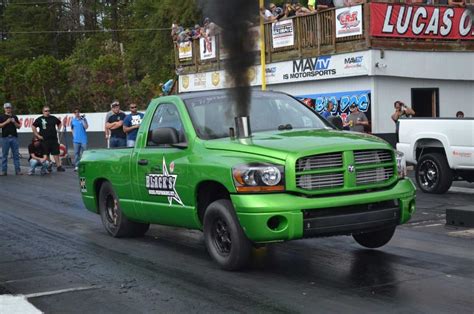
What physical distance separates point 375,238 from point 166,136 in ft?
8.27

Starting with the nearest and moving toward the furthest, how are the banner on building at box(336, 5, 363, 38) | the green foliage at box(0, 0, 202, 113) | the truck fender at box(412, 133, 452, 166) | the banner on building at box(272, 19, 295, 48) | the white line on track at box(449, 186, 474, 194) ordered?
the truck fender at box(412, 133, 452, 166) < the white line on track at box(449, 186, 474, 194) < the banner on building at box(336, 5, 363, 38) < the banner on building at box(272, 19, 295, 48) < the green foliage at box(0, 0, 202, 113)

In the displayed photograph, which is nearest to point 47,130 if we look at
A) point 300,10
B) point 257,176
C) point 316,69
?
point 316,69

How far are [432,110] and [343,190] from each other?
17.7 meters

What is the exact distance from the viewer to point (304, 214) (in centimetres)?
630

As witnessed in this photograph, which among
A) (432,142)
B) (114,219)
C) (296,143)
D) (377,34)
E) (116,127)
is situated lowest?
(114,219)

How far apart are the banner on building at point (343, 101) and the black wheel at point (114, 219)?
13.4 metres

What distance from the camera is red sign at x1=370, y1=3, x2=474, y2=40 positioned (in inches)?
836

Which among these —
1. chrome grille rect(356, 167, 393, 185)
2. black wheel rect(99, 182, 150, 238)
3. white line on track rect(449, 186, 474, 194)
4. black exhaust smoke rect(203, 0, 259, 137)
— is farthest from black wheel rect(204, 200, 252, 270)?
white line on track rect(449, 186, 474, 194)

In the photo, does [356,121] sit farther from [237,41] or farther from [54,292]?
[54,292]

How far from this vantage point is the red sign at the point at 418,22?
2123 cm

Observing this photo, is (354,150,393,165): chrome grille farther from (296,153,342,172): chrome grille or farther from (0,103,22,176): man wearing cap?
(0,103,22,176): man wearing cap

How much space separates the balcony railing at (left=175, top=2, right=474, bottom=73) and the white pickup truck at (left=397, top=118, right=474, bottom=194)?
8.00 metres

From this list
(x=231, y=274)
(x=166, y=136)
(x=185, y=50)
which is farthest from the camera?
(x=185, y=50)

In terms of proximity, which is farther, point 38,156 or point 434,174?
point 38,156
